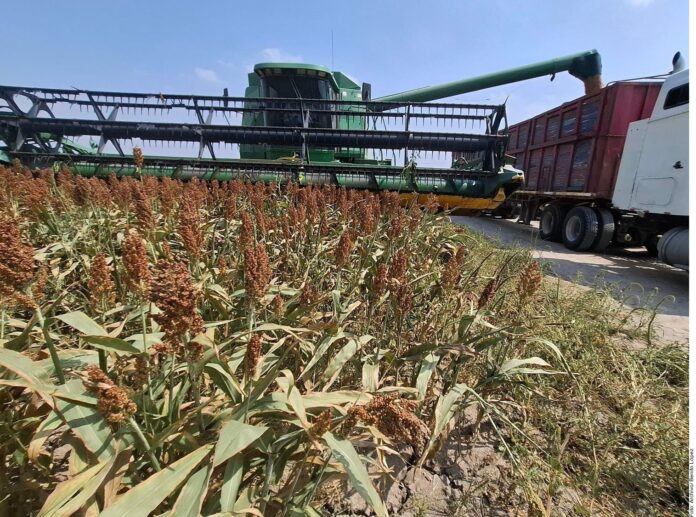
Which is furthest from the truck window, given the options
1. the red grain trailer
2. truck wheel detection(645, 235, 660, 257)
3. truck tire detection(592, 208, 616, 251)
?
truck wheel detection(645, 235, 660, 257)

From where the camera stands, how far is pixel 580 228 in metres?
6.66

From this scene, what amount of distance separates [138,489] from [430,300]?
5.16 ft

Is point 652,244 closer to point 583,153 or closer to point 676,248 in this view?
point 583,153

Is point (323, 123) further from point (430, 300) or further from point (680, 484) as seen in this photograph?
point (680, 484)

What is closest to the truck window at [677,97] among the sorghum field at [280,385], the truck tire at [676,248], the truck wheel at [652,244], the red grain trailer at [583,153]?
the red grain trailer at [583,153]

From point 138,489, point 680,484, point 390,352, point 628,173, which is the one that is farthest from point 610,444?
point 628,173

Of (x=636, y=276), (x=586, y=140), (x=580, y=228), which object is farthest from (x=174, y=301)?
(x=586, y=140)

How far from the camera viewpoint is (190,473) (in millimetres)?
787

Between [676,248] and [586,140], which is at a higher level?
[586,140]

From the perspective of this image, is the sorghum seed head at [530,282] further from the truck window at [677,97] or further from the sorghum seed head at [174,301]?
the truck window at [677,97]

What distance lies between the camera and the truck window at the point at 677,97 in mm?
4688

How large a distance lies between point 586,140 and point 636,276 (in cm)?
324

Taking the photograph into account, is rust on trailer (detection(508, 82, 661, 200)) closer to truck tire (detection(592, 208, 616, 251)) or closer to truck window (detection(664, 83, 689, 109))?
truck tire (detection(592, 208, 616, 251))

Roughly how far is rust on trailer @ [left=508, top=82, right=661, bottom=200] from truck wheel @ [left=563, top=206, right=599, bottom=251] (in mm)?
362
